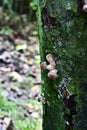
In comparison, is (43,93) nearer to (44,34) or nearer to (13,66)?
(44,34)

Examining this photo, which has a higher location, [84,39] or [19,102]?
[84,39]

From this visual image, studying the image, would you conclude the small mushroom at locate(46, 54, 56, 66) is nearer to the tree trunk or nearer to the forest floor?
the tree trunk

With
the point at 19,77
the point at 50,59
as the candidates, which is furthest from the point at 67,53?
the point at 19,77

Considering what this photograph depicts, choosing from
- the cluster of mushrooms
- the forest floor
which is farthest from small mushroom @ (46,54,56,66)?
the forest floor

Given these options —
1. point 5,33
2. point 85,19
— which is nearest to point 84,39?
point 85,19

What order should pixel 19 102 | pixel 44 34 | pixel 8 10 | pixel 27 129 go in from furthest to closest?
1. pixel 8 10
2. pixel 19 102
3. pixel 27 129
4. pixel 44 34

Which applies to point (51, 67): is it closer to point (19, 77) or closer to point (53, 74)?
point (53, 74)
